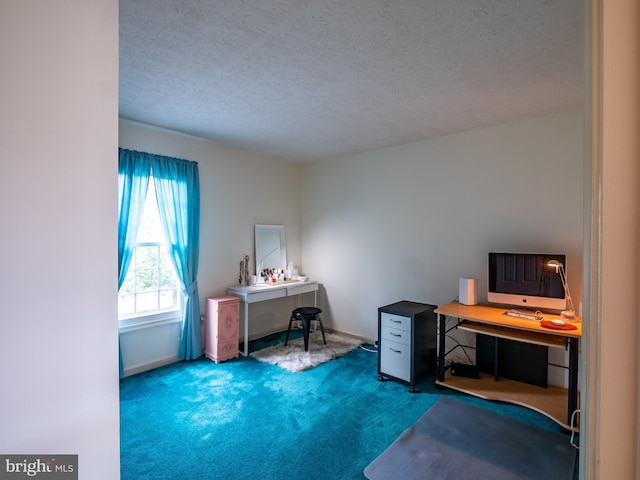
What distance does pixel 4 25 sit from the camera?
62cm

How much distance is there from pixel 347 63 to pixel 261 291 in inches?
105

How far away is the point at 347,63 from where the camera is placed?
2098 millimetres

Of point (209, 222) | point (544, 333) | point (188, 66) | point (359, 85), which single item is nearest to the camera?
point (188, 66)

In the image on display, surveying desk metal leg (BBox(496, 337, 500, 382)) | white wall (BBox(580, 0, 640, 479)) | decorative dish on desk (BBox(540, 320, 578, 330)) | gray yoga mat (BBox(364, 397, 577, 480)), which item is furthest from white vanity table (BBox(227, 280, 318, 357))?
white wall (BBox(580, 0, 640, 479))

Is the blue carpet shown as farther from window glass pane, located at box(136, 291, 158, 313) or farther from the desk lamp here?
the desk lamp

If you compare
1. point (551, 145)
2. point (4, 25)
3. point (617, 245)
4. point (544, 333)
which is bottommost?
point (544, 333)

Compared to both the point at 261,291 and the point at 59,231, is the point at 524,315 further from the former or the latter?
the point at 59,231

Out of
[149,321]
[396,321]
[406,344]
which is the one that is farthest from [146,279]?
[406,344]

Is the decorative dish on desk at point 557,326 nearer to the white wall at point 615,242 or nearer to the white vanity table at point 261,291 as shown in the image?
the white wall at point 615,242

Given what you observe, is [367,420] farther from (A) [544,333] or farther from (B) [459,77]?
(B) [459,77]

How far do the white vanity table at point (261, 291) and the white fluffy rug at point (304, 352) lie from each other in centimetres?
32

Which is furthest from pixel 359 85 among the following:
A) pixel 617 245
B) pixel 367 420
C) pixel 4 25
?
pixel 367 420

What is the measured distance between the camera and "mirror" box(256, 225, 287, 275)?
Answer: 175 inches

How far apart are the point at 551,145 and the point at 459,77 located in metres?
1.36
